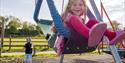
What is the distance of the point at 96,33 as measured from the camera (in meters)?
4.72

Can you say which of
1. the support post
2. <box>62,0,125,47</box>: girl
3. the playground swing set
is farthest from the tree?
the support post

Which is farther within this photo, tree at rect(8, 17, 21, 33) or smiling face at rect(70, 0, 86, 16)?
tree at rect(8, 17, 21, 33)

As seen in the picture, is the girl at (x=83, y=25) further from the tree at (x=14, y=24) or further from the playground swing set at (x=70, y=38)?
the tree at (x=14, y=24)

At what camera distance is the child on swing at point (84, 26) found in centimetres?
473

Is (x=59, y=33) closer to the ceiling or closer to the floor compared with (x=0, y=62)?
closer to the ceiling

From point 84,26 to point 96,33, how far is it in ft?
1.06

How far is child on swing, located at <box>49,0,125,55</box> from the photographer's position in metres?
4.73

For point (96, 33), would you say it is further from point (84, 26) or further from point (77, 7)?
point (77, 7)

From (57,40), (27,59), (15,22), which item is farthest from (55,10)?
(15,22)

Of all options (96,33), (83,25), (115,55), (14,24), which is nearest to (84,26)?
(83,25)

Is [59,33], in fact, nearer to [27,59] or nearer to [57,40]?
[57,40]

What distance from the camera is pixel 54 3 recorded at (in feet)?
17.9

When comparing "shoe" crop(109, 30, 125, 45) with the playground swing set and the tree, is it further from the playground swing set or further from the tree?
the tree

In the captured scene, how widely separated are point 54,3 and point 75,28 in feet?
2.13
